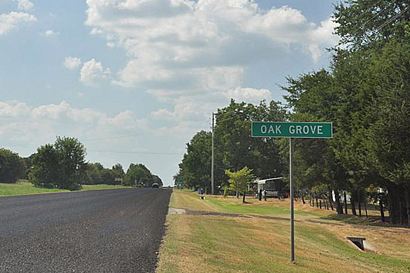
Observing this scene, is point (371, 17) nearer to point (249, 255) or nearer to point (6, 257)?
point (249, 255)

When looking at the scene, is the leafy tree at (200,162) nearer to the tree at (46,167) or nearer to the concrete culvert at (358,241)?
the tree at (46,167)

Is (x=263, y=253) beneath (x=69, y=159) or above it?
beneath

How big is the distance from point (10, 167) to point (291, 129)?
138 metres

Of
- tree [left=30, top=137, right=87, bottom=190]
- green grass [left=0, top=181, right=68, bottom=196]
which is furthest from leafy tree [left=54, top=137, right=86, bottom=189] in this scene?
green grass [left=0, top=181, right=68, bottom=196]

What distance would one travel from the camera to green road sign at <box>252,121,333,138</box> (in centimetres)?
1155

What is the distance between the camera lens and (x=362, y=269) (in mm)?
14031

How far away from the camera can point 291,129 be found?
11.6 meters

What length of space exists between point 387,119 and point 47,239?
57.5ft

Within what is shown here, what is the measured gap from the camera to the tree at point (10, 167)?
5354 inches

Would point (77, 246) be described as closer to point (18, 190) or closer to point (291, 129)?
point (291, 129)

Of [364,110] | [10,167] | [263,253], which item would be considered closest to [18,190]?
[364,110]

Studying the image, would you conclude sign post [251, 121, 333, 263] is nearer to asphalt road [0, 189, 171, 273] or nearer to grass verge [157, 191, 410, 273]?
grass verge [157, 191, 410, 273]

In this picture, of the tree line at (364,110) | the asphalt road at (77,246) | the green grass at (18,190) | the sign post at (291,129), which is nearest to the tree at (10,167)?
the green grass at (18,190)

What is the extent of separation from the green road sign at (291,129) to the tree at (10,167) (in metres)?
133
